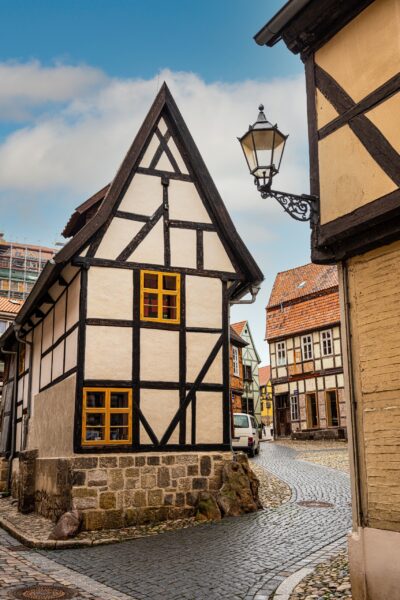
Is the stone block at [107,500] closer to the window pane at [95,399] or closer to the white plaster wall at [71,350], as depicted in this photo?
the window pane at [95,399]

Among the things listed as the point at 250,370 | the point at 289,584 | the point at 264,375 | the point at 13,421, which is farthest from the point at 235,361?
the point at 264,375

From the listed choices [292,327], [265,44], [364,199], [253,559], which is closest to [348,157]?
[364,199]

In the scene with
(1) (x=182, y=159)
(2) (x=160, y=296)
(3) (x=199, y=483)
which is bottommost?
(3) (x=199, y=483)

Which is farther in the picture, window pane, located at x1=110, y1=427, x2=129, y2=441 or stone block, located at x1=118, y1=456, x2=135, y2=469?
window pane, located at x1=110, y1=427, x2=129, y2=441

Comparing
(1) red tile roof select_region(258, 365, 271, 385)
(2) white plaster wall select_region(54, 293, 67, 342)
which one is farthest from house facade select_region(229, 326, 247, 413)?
(1) red tile roof select_region(258, 365, 271, 385)

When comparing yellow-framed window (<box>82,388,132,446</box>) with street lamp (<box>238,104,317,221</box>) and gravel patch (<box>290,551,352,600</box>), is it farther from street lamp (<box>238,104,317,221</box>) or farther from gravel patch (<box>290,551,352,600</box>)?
street lamp (<box>238,104,317,221</box>)

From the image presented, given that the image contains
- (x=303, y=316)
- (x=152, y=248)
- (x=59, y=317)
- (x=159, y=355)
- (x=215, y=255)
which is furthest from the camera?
(x=303, y=316)

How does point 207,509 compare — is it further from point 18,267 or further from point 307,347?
point 18,267

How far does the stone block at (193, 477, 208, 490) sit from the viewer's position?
1305 centimetres

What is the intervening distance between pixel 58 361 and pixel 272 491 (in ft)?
19.5

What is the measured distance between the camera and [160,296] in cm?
1384

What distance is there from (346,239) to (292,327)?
1277 inches

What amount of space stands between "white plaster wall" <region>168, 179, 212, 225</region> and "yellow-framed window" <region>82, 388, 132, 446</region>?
427 centimetres

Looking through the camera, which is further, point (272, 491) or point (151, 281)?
point (272, 491)
